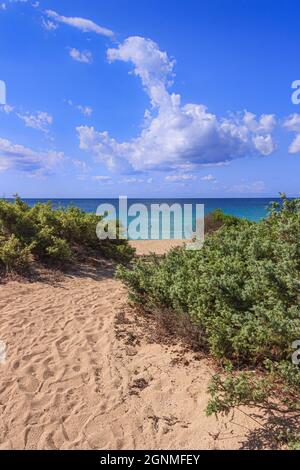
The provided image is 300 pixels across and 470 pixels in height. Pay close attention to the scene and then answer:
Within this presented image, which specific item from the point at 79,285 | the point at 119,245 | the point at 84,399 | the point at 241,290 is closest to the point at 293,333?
the point at 241,290

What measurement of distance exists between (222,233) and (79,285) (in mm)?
3556

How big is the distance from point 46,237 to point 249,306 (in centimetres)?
636

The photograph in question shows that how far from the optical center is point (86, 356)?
459 cm

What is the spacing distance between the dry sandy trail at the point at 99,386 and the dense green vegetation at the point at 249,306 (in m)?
0.35

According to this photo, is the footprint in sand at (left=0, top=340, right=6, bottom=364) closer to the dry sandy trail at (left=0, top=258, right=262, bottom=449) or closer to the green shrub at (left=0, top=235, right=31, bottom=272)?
the dry sandy trail at (left=0, top=258, right=262, bottom=449)

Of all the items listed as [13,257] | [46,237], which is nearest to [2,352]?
[13,257]

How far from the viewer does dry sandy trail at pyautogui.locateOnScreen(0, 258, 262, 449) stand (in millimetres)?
3211

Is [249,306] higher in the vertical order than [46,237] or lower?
lower

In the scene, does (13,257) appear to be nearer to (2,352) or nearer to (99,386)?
(2,352)

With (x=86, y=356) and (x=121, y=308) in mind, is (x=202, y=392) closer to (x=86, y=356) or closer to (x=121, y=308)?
(x=86, y=356)

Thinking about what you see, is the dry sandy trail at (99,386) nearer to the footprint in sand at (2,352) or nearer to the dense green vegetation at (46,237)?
the footprint in sand at (2,352)

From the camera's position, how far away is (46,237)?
9125mm

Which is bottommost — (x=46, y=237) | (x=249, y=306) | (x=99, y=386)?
(x=99, y=386)

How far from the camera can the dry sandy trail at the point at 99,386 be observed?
321 centimetres
